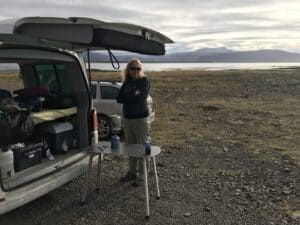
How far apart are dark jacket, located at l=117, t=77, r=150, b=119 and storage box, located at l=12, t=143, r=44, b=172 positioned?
4.56 ft

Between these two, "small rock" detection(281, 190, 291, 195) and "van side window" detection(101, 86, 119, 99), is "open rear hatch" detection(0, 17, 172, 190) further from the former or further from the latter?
"van side window" detection(101, 86, 119, 99)

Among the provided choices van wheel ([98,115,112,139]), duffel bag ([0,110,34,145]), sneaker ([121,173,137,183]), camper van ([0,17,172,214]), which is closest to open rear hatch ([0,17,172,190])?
camper van ([0,17,172,214])

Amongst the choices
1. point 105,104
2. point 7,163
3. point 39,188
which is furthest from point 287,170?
point 105,104

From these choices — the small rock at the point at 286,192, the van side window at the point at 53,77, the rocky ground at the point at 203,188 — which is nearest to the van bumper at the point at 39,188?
the rocky ground at the point at 203,188

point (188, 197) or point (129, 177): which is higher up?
point (129, 177)

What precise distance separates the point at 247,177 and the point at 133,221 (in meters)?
2.66

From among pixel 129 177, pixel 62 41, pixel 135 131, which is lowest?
pixel 129 177

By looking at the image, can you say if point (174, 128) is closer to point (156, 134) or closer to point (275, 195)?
point (156, 134)

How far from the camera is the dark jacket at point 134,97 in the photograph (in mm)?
6172

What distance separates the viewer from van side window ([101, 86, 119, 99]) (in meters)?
11.0

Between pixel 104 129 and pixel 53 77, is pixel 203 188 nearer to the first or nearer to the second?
pixel 53 77

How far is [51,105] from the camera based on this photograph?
248 inches

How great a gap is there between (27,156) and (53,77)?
7.51ft

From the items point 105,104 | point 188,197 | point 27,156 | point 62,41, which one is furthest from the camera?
point 105,104
